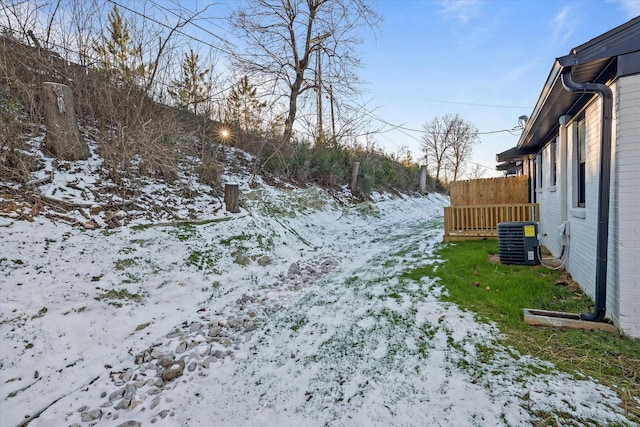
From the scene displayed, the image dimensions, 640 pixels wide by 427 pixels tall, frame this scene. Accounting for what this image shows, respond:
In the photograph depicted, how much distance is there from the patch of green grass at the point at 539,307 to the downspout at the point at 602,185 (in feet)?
1.08

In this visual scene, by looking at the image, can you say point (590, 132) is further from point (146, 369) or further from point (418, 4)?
point (418, 4)

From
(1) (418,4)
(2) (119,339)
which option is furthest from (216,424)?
(1) (418,4)

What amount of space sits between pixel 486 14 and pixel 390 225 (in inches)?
262

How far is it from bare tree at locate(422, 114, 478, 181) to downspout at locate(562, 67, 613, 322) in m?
26.7

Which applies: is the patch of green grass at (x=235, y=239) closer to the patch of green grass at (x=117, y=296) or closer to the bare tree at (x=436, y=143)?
the patch of green grass at (x=117, y=296)

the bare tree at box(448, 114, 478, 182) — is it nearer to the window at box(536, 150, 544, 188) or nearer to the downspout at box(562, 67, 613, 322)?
the window at box(536, 150, 544, 188)

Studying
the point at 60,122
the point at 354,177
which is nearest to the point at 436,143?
the point at 354,177

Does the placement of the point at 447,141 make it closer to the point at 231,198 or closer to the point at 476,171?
the point at 476,171

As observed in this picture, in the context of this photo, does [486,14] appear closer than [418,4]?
Yes

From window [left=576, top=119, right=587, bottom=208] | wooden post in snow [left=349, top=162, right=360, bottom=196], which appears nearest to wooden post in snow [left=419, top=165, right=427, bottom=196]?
wooden post in snow [left=349, top=162, right=360, bottom=196]

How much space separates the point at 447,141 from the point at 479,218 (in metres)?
23.7

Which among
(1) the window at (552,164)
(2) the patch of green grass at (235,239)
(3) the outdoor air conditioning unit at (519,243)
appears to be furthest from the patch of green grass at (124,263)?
(1) the window at (552,164)

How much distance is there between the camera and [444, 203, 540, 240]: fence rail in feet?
24.2

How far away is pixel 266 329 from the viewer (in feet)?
10.2
